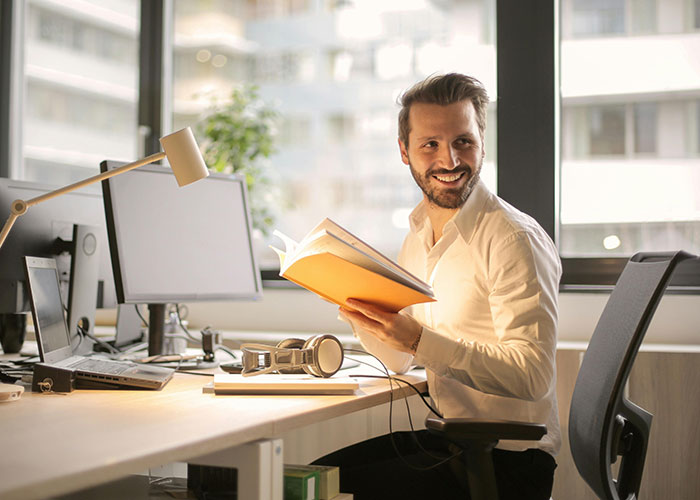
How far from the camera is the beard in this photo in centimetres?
180

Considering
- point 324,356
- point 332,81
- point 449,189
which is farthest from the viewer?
point 332,81

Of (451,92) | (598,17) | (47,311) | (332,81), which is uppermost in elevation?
(598,17)

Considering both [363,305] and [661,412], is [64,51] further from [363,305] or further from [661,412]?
[661,412]

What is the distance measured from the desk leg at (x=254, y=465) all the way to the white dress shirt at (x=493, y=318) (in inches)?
17.9

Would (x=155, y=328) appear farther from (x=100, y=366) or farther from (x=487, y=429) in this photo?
(x=487, y=429)

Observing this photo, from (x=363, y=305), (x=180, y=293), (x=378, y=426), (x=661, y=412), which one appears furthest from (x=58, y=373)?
(x=661, y=412)

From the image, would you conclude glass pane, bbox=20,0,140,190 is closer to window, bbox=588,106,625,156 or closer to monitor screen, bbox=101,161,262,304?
monitor screen, bbox=101,161,262,304

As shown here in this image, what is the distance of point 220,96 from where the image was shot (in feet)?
10.8

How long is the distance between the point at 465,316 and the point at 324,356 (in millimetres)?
343

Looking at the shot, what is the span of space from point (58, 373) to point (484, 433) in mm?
877

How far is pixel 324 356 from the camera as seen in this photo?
5.30 feet

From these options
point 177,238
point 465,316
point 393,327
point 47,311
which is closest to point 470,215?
point 465,316

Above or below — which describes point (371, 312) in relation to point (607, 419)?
above

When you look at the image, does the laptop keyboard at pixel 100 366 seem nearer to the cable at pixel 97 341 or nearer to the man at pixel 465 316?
the cable at pixel 97 341
